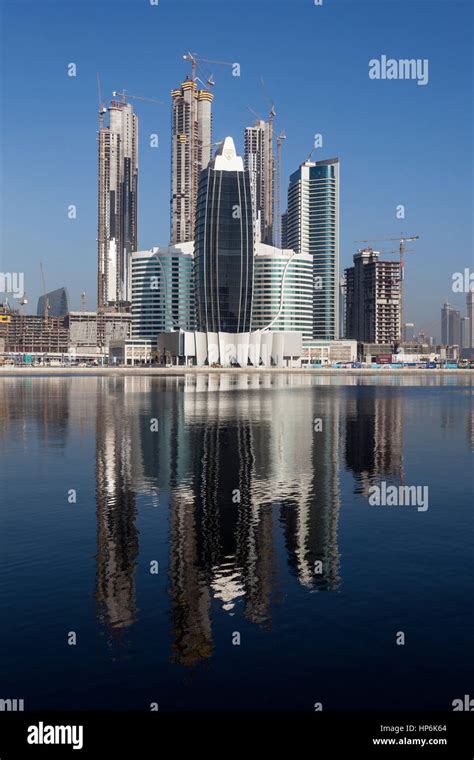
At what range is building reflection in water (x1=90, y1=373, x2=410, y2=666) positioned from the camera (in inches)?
983

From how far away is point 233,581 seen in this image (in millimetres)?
26875

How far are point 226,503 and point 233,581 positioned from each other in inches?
534

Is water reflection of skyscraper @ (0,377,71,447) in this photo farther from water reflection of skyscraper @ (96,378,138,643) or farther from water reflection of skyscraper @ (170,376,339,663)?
water reflection of skyscraper @ (170,376,339,663)

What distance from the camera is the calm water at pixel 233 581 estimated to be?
63.4ft

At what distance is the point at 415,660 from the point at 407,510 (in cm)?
2019

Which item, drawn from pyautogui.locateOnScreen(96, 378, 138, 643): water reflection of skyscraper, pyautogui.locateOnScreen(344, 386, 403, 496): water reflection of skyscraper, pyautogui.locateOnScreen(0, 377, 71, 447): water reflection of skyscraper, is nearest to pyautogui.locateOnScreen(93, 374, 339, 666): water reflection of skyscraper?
pyautogui.locateOnScreen(96, 378, 138, 643): water reflection of skyscraper

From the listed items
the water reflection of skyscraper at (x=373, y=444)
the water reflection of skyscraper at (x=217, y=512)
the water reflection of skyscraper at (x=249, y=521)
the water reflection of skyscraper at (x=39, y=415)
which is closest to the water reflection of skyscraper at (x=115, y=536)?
the water reflection of skyscraper at (x=217, y=512)

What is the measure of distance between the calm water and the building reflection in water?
0.43 feet

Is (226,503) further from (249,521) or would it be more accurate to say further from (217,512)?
(249,521)

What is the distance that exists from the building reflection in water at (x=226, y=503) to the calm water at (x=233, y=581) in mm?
131

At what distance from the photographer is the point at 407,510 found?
1585 inches

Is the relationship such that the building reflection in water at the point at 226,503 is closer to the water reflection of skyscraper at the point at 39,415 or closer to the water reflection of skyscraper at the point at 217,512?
the water reflection of skyscraper at the point at 217,512

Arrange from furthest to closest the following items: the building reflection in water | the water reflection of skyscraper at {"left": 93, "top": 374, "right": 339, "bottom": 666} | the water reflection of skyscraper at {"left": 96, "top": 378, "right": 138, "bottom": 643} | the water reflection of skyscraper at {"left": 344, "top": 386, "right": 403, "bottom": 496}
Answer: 1. the water reflection of skyscraper at {"left": 344, "top": 386, "right": 403, "bottom": 496}
2. the building reflection in water
3. the water reflection of skyscraper at {"left": 93, "top": 374, "right": 339, "bottom": 666}
4. the water reflection of skyscraper at {"left": 96, "top": 378, "right": 138, "bottom": 643}

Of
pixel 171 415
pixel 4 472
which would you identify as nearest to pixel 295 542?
pixel 4 472
